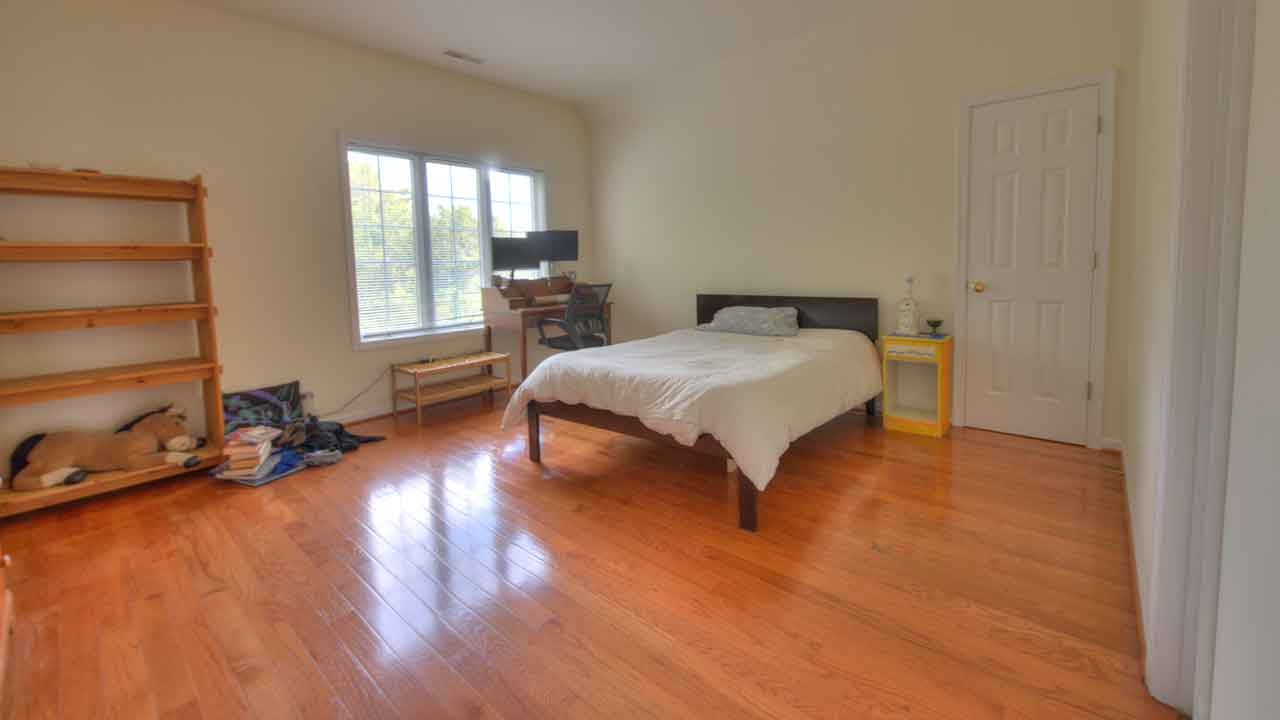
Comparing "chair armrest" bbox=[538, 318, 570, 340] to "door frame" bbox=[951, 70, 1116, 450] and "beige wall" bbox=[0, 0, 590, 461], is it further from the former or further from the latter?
"door frame" bbox=[951, 70, 1116, 450]

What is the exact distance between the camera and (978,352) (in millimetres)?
3854

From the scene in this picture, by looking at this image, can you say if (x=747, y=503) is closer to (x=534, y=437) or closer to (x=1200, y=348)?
(x=534, y=437)

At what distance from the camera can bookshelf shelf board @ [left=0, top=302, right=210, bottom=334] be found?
116 inches

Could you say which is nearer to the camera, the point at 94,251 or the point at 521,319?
the point at 94,251

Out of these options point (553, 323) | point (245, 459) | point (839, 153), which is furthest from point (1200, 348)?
point (553, 323)

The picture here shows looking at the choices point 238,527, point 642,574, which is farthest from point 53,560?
point 642,574

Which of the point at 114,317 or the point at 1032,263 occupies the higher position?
the point at 1032,263

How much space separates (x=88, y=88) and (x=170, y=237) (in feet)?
2.74

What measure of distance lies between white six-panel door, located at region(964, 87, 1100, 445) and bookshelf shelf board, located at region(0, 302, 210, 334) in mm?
4588

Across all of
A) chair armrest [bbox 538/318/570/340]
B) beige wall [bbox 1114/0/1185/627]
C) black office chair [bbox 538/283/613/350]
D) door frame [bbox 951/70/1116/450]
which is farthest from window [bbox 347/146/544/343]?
beige wall [bbox 1114/0/1185/627]

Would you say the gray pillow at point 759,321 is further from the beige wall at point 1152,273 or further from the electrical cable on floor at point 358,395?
the electrical cable on floor at point 358,395

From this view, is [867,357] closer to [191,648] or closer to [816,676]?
[816,676]

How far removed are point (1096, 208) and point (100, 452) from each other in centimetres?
547

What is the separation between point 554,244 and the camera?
548 cm
